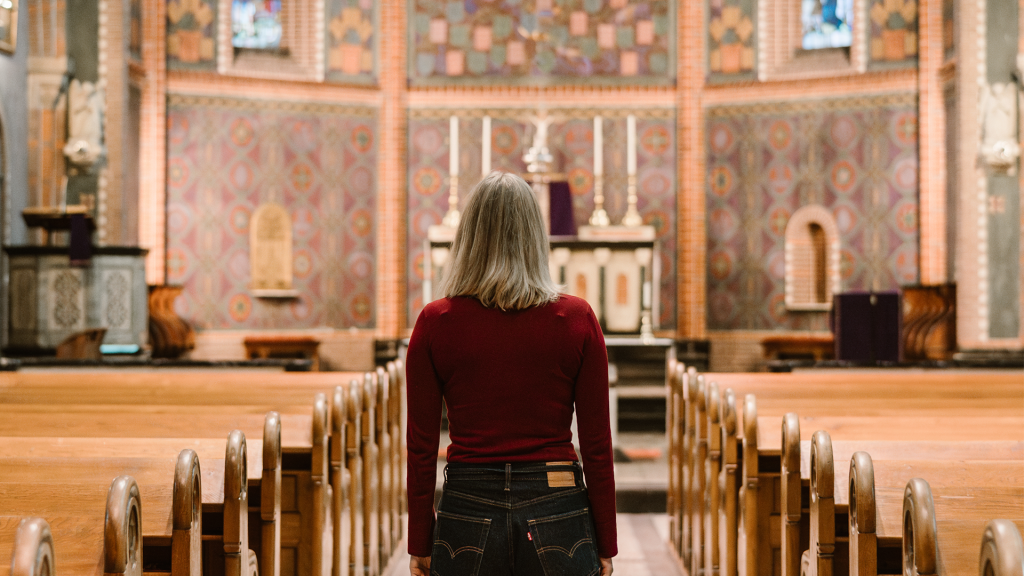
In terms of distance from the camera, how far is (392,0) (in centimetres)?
1127

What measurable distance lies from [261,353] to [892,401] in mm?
7947

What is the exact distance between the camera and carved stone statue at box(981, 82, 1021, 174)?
30.0 ft

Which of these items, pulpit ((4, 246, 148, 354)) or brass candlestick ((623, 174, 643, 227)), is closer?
pulpit ((4, 246, 148, 354))

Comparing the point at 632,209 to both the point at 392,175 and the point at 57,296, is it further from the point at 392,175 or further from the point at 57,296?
the point at 57,296

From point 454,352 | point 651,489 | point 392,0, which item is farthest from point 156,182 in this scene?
point 454,352

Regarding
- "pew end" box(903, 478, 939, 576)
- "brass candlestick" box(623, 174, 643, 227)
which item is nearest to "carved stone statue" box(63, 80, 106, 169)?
"brass candlestick" box(623, 174, 643, 227)

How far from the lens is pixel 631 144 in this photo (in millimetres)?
→ 10836

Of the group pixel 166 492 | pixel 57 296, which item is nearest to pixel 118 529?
pixel 166 492

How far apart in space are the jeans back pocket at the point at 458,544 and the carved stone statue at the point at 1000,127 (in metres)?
9.25

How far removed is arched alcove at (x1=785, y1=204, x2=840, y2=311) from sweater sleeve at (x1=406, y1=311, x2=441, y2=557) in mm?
9572

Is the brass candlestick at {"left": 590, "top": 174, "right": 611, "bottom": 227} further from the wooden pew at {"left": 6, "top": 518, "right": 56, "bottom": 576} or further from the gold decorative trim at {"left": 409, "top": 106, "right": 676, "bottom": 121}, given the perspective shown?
the wooden pew at {"left": 6, "top": 518, "right": 56, "bottom": 576}

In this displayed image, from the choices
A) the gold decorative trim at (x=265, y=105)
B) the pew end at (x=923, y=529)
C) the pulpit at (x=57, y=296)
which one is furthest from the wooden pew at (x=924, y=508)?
the gold decorative trim at (x=265, y=105)

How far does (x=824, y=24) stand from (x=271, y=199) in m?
7.48

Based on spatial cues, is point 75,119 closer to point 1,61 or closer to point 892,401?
point 1,61
